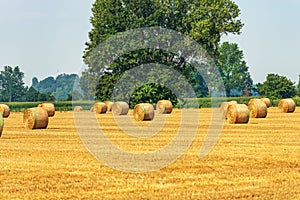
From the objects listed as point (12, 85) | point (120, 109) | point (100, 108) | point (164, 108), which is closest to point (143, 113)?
point (120, 109)

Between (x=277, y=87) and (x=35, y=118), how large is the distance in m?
81.3

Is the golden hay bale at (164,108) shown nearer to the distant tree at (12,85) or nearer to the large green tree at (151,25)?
the large green tree at (151,25)

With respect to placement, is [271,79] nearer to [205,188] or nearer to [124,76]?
[124,76]

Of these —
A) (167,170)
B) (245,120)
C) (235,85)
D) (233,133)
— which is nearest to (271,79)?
(235,85)

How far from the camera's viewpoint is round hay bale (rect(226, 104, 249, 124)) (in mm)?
37156

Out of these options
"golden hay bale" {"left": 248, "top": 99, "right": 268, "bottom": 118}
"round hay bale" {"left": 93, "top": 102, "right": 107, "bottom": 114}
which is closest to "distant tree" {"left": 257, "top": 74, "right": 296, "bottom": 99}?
"round hay bale" {"left": 93, "top": 102, "right": 107, "bottom": 114}

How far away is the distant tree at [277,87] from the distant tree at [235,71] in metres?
29.8

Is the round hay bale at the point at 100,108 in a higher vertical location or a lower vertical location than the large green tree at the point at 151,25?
lower

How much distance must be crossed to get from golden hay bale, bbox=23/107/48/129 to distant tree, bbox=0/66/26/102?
440 feet

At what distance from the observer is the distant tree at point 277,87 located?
107188 millimetres

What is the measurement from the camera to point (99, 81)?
72.8m

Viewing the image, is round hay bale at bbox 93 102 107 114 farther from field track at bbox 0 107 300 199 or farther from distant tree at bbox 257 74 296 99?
distant tree at bbox 257 74 296 99

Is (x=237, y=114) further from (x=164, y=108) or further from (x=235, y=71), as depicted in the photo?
Answer: (x=235, y=71)

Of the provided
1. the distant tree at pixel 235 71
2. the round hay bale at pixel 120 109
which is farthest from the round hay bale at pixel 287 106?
the distant tree at pixel 235 71
